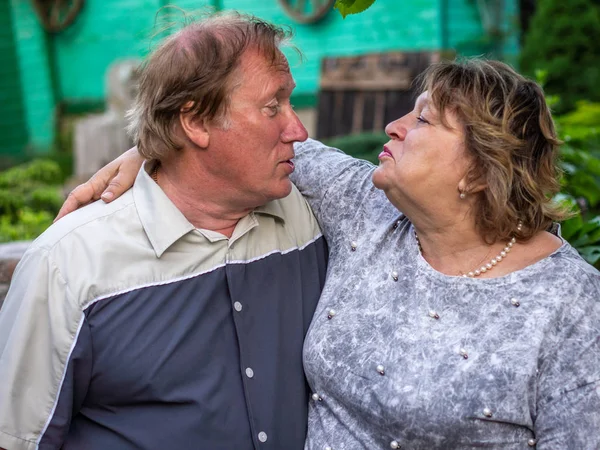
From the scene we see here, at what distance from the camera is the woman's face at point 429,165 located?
2.19m

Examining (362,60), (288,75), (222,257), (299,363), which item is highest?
(288,75)

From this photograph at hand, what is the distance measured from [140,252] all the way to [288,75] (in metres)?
0.68

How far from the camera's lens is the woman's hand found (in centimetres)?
245

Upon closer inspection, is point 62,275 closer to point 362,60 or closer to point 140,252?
point 140,252

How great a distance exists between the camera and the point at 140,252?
7.45ft

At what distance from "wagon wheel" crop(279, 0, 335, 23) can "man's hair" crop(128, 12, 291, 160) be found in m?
5.91

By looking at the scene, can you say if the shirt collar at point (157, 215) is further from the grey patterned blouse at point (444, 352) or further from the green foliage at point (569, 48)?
the green foliage at point (569, 48)

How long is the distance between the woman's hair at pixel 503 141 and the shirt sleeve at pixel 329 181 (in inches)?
17.6

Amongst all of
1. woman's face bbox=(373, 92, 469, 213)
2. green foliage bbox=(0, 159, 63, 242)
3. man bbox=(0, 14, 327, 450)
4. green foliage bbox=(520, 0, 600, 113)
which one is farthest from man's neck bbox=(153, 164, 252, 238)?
green foliage bbox=(520, 0, 600, 113)

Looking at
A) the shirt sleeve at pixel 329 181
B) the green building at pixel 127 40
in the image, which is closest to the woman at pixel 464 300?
the shirt sleeve at pixel 329 181

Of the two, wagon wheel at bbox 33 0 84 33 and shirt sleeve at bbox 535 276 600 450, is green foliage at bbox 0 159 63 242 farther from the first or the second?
wagon wheel at bbox 33 0 84 33

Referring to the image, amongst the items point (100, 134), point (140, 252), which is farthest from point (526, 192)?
point (100, 134)

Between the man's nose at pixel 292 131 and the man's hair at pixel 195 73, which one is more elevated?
the man's hair at pixel 195 73

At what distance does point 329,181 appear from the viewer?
262cm
